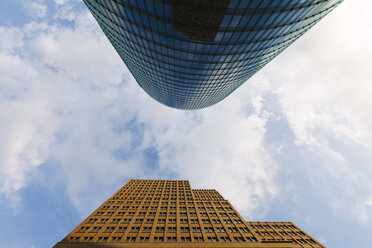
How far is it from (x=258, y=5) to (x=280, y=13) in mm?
3811

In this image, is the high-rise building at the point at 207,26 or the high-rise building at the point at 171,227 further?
the high-rise building at the point at 171,227

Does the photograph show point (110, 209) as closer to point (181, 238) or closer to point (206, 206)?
point (181, 238)

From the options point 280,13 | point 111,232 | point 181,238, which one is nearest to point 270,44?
point 280,13

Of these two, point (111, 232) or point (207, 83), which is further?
point (207, 83)

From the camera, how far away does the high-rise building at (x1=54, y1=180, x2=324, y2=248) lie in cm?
2912

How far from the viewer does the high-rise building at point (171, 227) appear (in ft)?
95.6

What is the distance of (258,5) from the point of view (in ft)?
51.1

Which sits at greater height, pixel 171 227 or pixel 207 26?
pixel 207 26

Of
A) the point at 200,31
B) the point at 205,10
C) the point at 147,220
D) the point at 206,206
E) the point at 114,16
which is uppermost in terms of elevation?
the point at 114,16

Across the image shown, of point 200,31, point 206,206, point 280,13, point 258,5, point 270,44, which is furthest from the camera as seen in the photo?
point 206,206

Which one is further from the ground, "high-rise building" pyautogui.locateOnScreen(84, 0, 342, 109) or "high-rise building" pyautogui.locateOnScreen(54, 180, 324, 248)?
"high-rise building" pyautogui.locateOnScreen(84, 0, 342, 109)

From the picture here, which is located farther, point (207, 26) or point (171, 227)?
point (171, 227)

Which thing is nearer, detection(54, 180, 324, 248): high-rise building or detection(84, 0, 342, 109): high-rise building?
detection(84, 0, 342, 109): high-rise building

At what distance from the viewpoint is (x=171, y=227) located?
3541cm
